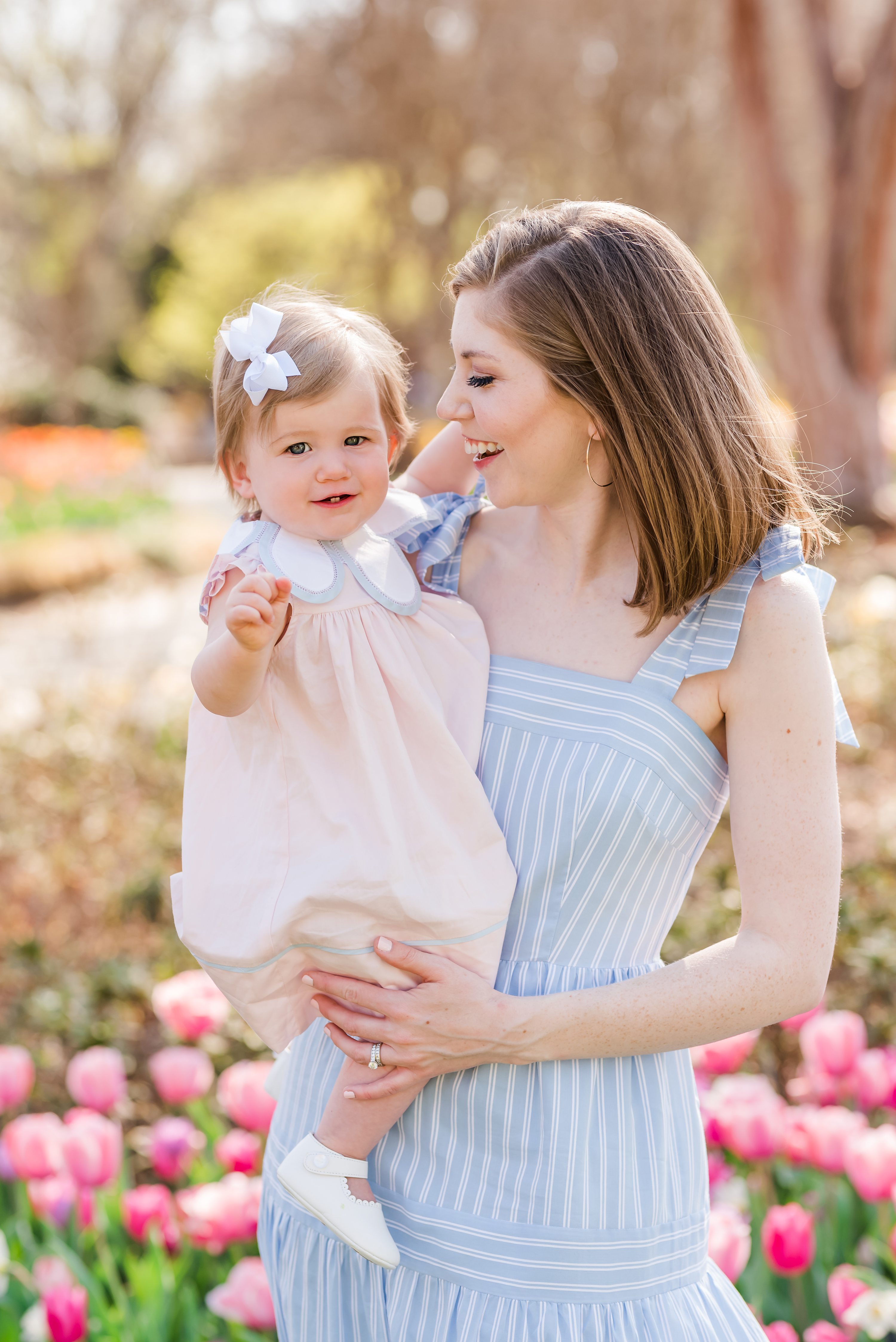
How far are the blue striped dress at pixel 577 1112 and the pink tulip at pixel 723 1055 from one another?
0.74 meters

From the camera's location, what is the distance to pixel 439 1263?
1453mm

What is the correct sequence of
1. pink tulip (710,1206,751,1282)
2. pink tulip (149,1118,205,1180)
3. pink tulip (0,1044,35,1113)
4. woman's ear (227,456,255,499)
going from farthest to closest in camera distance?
pink tulip (0,1044,35,1113)
pink tulip (149,1118,205,1180)
pink tulip (710,1206,751,1282)
woman's ear (227,456,255,499)

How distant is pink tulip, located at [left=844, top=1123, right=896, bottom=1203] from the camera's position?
1.91 meters

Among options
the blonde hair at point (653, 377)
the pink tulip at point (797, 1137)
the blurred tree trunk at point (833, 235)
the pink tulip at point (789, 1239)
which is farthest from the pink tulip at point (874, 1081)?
the blurred tree trunk at point (833, 235)

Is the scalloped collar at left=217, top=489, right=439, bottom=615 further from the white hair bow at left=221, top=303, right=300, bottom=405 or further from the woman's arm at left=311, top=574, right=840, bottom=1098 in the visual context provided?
the woman's arm at left=311, top=574, right=840, bottom=1098

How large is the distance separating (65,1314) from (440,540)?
4.13 feet

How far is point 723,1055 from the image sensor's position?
7.43 feet

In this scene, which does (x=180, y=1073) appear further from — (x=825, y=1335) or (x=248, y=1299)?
(x=825, y=1335)

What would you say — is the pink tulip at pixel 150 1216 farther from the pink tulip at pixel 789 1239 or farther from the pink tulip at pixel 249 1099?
the pink tulip at pixel 789 1239

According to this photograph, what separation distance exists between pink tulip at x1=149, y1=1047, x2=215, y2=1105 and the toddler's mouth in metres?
1.36

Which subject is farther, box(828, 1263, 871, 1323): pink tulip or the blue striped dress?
box(828, 1263, 871, 1323): pink tulip

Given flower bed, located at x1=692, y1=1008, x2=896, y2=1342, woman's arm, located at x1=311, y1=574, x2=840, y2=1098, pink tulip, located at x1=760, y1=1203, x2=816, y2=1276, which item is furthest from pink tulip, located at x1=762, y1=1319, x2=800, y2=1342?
woman's arm, located at x1=311, y1=574, x2=840, y2=1098

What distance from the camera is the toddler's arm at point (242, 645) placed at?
54.6 inches

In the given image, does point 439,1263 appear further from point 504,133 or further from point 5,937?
point 504,133
